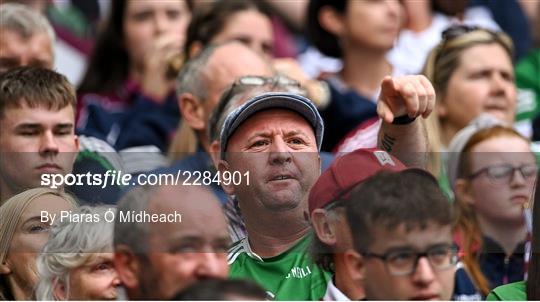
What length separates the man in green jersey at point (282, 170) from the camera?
364cm

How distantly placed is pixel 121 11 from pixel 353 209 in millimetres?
3313

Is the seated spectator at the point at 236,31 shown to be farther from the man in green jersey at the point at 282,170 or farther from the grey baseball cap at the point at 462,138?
the man in green jersey at the point at 282,170

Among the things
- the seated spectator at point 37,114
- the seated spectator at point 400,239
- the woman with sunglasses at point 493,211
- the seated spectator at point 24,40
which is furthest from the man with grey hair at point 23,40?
the seated spectator at point 400,239

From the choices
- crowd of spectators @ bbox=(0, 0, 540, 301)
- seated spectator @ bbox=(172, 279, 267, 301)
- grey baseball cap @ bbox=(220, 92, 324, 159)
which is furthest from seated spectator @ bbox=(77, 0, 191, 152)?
seated spectator @ bbox=(172, 279, 267, 301)

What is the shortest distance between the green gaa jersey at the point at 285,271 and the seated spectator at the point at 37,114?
0.65 metres

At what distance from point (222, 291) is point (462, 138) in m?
2.08

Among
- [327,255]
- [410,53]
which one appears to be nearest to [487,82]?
[410,53]

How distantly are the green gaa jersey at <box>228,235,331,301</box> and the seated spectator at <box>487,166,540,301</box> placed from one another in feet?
1.59

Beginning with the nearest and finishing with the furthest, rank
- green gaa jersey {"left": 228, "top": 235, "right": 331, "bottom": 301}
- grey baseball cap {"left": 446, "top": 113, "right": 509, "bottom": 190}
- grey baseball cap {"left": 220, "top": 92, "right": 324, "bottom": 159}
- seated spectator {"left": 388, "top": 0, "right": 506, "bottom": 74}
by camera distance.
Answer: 1. green gaa jersey {"left": 228, "top": 235, "right": 331, "bottom": 301}
2. grey baseball cap {"left": 220, "top": 92, "right": 324, "bottom": 159}
3. grey baseball cap {"left": 446, "top": 113, "right": 509, "bottom": 190}
4. seated spectator {"left": 388, "top": 0, "right": 506, "bottom": 74}

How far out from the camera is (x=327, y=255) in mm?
3533

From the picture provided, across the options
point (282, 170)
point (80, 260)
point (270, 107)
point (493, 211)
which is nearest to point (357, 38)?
point (493, 211)

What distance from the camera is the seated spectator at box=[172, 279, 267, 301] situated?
3.00 metres

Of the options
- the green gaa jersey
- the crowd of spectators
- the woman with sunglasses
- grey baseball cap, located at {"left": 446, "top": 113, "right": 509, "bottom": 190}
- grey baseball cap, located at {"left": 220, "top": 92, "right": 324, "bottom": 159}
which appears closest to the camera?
the crowd of spectators

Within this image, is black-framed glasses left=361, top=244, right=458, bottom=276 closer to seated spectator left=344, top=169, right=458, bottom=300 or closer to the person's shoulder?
seated spectator left=344, top=169, right=458, bottom=300
